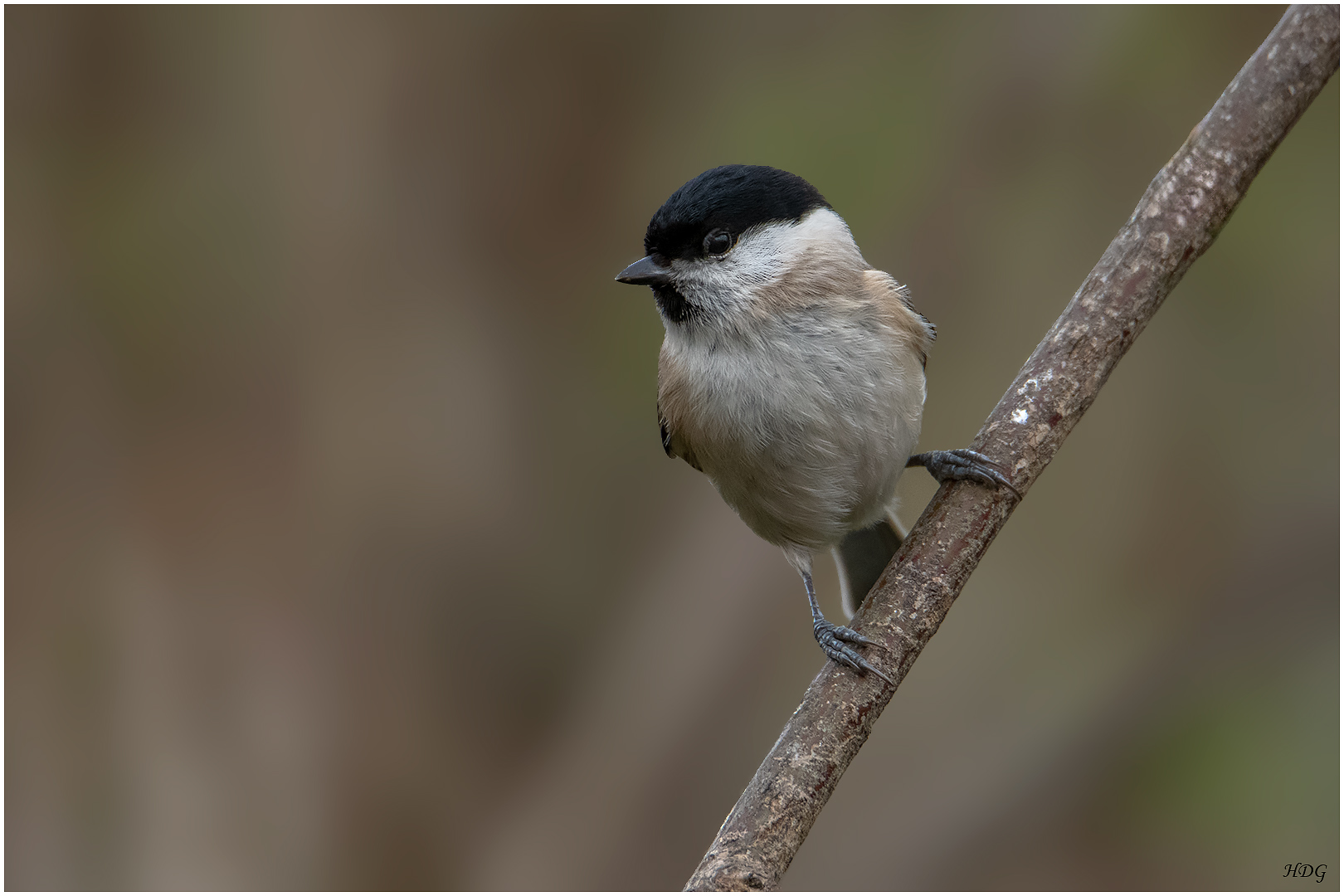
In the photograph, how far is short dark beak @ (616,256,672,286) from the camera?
204cm

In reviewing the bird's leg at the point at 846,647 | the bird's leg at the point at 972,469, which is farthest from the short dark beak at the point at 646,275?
the bird's leg at the point at 846,647

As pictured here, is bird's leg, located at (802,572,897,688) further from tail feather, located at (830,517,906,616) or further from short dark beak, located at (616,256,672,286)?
short dark beak, located at (616,256,672,286)

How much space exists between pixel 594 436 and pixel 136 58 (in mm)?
2129

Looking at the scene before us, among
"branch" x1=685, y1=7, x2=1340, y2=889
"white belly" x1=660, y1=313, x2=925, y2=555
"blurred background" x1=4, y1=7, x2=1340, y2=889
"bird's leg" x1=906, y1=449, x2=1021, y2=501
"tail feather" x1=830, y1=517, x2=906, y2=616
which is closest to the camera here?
"branch" x1=685, y1=7, x2=1340, y2=889

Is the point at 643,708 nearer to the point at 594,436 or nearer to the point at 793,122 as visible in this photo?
the point at 594,436

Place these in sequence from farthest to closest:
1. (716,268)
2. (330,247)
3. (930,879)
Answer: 1. (330,247)
2. (930,879)
3. (716,268)

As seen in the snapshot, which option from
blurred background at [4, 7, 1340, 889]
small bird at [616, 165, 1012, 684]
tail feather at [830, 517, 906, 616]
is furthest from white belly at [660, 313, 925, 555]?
blurred background at [4, 7, 1340, 889]

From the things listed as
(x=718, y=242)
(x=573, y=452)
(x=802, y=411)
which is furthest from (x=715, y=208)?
(x=573, y=452)

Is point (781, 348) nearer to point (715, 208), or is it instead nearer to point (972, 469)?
point (715, 208)

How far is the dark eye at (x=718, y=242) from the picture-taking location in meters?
2.06

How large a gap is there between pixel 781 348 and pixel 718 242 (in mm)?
282

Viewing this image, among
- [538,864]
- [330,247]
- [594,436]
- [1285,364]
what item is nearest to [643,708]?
[538,864]

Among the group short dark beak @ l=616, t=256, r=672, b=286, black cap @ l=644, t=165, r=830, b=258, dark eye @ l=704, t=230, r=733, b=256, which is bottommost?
short dark beak @ l=616, t=256, r=672, b=286

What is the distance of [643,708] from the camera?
3492 mm
